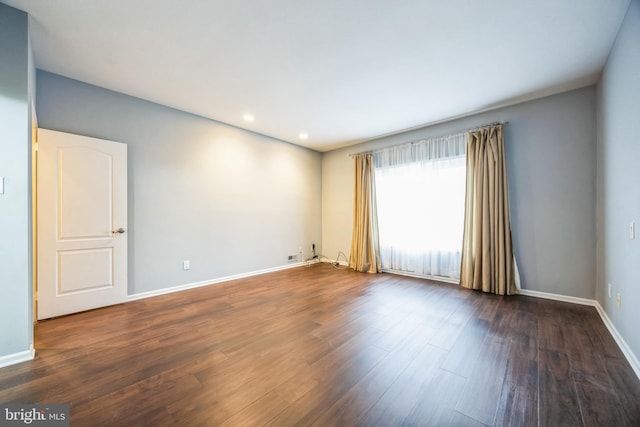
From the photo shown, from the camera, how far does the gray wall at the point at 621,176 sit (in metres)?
1.84

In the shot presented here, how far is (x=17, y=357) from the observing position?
188 centimetres

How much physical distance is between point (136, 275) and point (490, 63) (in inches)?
198

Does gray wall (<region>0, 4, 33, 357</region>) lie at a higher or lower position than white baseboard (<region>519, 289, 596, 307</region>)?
higher

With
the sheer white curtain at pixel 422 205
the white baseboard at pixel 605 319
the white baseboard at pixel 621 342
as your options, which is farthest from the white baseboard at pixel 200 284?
the white baseboard at pixel 621 342

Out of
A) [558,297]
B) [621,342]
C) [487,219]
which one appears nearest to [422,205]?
[487,219]

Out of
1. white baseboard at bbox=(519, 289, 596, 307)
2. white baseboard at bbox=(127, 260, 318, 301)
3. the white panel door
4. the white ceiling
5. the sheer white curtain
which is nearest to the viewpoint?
the white ceiling

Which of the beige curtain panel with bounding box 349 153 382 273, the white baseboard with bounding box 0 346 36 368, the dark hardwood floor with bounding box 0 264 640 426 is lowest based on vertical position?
the dark hardwood floor with bounding box 0 264 640 426

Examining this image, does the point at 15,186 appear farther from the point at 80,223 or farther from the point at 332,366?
the point at 332,366

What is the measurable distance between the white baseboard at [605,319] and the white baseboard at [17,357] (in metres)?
4.59

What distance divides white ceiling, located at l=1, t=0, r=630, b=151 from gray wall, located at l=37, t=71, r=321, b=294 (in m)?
0.29

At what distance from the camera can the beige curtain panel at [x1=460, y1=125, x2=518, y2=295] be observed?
11.2ft

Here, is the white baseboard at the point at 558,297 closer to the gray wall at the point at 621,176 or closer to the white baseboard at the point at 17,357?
the gray wall at the point at 621,176

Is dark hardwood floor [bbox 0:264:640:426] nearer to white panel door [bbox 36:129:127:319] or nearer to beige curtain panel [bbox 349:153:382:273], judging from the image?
white panel door [bbox 36:129:127:319]

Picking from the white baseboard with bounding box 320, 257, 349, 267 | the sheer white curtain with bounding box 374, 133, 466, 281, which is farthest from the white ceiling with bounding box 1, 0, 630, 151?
the white baseboard with bounding box 320, 257, 349, 267
